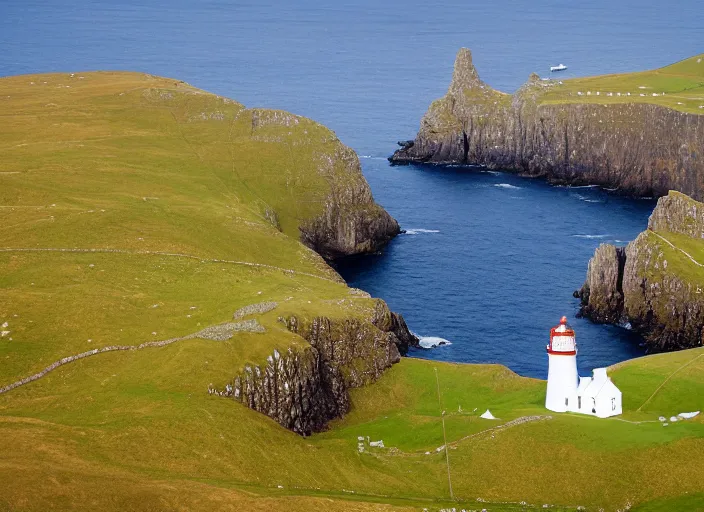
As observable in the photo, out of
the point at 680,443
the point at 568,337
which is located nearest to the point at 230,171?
the point at 568,337

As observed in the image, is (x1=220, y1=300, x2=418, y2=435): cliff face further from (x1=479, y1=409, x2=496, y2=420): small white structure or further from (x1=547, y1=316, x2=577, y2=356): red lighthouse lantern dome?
(x1=547, y1=316, x2=577, y2=356): red lighthouse lantern dome

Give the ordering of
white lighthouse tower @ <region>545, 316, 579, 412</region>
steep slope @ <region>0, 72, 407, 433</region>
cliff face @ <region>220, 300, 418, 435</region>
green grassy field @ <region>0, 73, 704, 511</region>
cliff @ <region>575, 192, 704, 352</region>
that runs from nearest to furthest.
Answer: green grassy field @ <region>0, 73, 704, 511</region> < white lighthouse tower @ <region>545, 316, 579, 412</region> < cliff face @ <region>220, 300, 418, 435</region> < steep slope @ <region>0, 72, 407, 433</region> < cliff @ <region>575, 192, 704, 352</region>

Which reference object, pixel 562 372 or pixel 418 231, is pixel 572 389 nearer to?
pixel 562 372

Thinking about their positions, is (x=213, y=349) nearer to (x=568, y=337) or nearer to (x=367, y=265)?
(x=568, y=337)

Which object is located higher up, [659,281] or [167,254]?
[167,254]

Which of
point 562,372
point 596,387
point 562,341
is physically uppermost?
point 562,341

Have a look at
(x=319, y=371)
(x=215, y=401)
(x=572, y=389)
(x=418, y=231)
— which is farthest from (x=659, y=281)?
(x=215, y=401)

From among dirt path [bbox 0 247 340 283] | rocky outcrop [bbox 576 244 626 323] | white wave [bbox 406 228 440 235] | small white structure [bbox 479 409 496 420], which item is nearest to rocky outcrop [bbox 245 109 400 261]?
white wave [bbox 406 228 440 235]
